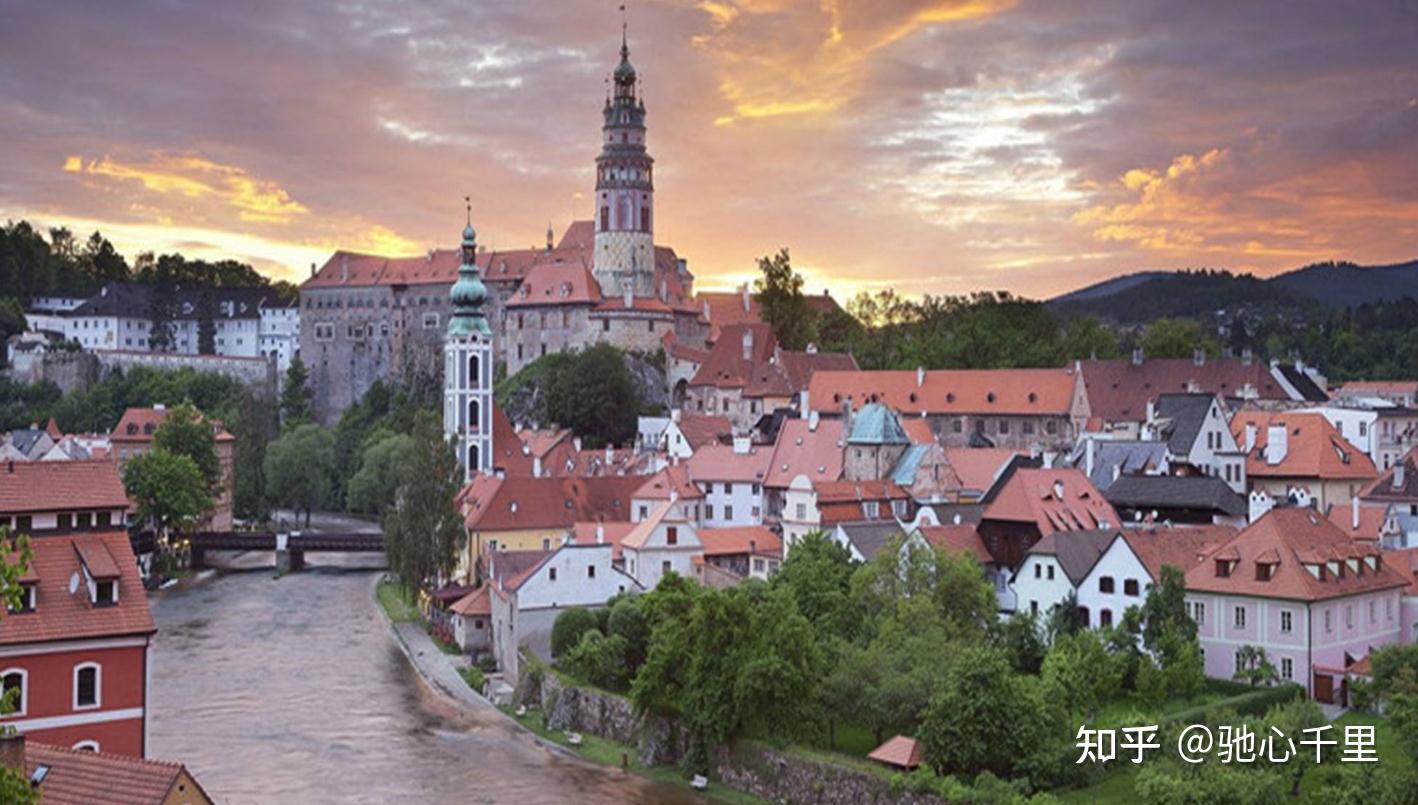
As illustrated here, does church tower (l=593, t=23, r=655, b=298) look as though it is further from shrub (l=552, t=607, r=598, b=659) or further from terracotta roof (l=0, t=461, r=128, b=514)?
terracotta roof (l=0, t=461, r=128, b=514)

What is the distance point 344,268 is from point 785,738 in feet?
289

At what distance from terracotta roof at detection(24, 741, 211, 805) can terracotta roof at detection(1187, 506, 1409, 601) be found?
78.0ft

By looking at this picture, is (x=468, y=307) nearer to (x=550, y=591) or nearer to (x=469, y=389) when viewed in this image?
(x=469, y=389)

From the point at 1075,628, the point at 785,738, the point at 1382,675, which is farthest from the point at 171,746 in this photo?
the point at 1382,675

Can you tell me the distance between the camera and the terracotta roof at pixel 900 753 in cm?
2859

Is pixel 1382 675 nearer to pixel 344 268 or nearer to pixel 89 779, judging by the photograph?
pixel 89 779

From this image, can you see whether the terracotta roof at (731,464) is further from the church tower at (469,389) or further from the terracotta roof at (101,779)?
the terracotta roof at (101,779)

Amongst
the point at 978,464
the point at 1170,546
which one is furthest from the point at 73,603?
the point at 978,464

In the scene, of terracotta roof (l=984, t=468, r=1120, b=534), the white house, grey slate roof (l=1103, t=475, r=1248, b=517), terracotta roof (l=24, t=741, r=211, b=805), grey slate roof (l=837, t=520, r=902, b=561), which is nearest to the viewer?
terracotta roof (l=24, t=741, r=211, b=805)

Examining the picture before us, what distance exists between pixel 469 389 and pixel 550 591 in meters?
28.8

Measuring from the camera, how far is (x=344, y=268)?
370ft

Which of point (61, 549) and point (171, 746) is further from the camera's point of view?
point (171, 746)

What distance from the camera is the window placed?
25.7m

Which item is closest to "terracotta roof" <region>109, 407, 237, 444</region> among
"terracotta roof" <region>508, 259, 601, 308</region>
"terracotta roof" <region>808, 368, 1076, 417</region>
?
"terracotta roof" <region>508, 259, 601, 308</region>
